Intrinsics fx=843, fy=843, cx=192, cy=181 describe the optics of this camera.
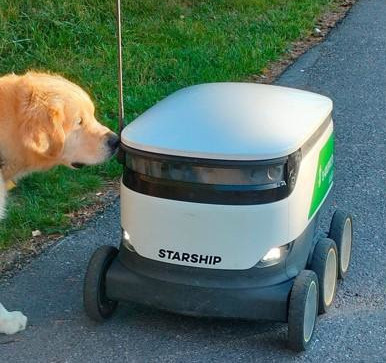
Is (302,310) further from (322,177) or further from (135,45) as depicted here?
(135,45)

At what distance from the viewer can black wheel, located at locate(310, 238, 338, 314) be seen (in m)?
3.55

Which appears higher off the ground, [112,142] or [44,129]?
[44,129]

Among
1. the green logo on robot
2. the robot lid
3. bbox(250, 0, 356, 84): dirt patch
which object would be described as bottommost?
bbox(250, 0, 356, 84): dirt patch

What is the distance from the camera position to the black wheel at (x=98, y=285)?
3.54 meters

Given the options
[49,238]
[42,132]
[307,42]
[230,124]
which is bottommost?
[307,42]

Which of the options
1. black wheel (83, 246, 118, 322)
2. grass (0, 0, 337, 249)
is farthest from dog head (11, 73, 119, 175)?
grass (0, 0, 337, 249)

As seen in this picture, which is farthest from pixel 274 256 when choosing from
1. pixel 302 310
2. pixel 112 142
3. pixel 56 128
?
pixel 56 128

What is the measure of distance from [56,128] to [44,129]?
0.05 meters

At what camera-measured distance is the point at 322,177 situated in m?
3.68

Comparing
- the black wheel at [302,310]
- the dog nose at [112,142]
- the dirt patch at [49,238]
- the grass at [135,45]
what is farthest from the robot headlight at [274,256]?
the grass at [135,45]

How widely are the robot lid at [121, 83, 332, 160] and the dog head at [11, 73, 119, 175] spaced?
33 cm

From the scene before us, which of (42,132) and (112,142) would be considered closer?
(42,132)

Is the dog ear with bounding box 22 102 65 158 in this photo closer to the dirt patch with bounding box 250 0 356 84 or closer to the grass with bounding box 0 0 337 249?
the grass with bounding box 0 0 337 249

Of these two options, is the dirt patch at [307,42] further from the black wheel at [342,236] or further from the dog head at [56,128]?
the dog head at [56,128]
